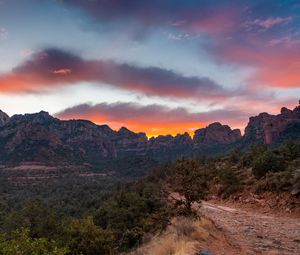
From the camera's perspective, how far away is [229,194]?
31.3 metres

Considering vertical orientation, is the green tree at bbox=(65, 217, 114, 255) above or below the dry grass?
below

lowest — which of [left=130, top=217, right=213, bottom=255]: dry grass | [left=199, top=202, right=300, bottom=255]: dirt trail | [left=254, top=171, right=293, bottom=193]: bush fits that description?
[left=199, top=202, right=300, bottom=255]: dirt trail

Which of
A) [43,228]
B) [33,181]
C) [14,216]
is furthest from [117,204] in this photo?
[33,181]

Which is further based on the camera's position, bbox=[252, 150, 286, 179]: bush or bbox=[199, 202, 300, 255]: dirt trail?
bbox=[252, 150, 286, 179]: bush

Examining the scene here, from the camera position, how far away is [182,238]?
37.7 ft

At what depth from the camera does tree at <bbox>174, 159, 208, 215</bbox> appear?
51.3 ft

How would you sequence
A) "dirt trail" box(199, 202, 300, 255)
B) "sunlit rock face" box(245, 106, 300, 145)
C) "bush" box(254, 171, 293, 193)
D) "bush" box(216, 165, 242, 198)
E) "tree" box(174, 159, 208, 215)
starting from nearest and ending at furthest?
"dirt trail" box(199, 202, 300, 255)
"tree" box(174, 159, 208, 215)
"bush" box(254, 171, 293, 193)
"bush" box(216, 165, 242, 198)
"sunlit rock face" box(245, 106, 300, 145)

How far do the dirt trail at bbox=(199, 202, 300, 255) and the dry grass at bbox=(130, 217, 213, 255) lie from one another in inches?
43.0

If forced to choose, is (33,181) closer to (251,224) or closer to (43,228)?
(43,228)

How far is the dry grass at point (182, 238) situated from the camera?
10.4 metres

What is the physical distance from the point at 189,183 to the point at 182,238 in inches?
183

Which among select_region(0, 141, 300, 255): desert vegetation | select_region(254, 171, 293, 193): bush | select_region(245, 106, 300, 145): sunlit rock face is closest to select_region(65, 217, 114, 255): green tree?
select_region(0, 141, 300, 255): desert vegetation

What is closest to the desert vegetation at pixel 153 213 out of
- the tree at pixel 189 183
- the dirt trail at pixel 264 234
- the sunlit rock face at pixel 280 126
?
the tree at pixel 189 183

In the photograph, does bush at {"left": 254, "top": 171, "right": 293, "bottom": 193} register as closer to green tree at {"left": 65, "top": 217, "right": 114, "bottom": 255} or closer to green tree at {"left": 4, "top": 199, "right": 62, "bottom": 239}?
green tree at {"left": 65, "top": 217, "right": 114, "bottom": 255}
